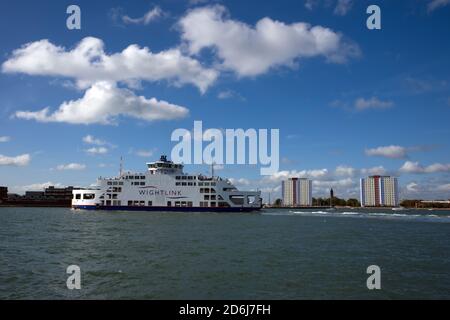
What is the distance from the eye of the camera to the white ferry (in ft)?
310

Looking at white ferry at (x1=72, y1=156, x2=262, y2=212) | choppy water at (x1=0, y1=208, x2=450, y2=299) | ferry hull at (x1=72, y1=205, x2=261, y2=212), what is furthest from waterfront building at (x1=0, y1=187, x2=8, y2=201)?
choppy water at (x1=0, y1=208, x2=450, y2=299)

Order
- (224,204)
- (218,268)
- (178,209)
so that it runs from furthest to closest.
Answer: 1. (224,204)
2. (178,209)
3. (218,268)

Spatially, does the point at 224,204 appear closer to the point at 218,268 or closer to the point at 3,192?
the point at 218,268

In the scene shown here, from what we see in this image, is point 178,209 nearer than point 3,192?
Yes

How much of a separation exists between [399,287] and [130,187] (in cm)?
8591

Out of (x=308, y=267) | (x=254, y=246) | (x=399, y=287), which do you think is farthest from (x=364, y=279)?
(x=254, y=246)

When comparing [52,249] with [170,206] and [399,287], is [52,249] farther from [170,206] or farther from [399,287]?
[170,206]

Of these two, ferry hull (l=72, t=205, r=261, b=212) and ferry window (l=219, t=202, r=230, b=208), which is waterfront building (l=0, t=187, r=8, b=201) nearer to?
ferry hull (l=72, t=205, r=261, b=212)

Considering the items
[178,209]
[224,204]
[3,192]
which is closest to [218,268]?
[224,204]

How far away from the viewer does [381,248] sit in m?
30.0

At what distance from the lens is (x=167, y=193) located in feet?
314

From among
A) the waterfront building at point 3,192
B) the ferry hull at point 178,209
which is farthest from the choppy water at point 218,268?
the waterfront building at point 3,192

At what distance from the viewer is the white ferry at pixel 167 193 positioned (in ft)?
310
